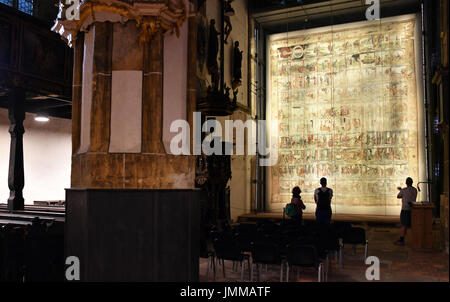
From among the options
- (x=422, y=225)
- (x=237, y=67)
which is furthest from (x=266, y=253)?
(x=237, y=67)

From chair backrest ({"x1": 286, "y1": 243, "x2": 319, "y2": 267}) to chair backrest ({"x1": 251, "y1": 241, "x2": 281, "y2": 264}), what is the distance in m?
0.19

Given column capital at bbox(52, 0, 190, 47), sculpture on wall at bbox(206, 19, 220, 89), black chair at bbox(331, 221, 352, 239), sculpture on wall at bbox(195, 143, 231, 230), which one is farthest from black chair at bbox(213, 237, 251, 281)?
sculpture on wall at bbox(206, 19, 220, 89)

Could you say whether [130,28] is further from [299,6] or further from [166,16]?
[299,6]

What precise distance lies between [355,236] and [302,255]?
2.11 metres

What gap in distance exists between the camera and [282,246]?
623cm

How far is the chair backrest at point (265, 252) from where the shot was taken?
5.72 meters

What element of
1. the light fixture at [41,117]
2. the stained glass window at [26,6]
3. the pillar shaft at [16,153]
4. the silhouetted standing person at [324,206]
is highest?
the stained glass window at [26,6]

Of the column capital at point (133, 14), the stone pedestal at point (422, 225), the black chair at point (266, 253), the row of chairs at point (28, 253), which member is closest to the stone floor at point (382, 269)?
the stone pedestal at point (422, 225)

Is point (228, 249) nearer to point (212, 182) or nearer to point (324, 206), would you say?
point (324, 206)

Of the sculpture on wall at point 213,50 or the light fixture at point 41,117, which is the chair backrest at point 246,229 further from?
the light fixture at point 41,117

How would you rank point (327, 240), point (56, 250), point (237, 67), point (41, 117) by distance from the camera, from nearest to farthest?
point (56, 250) < point (327, 240) < point (41, 117) < point (237, 67)

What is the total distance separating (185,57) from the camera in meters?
5.18

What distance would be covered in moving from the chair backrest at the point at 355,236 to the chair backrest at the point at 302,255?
1976 mm

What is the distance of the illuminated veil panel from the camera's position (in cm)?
1385
